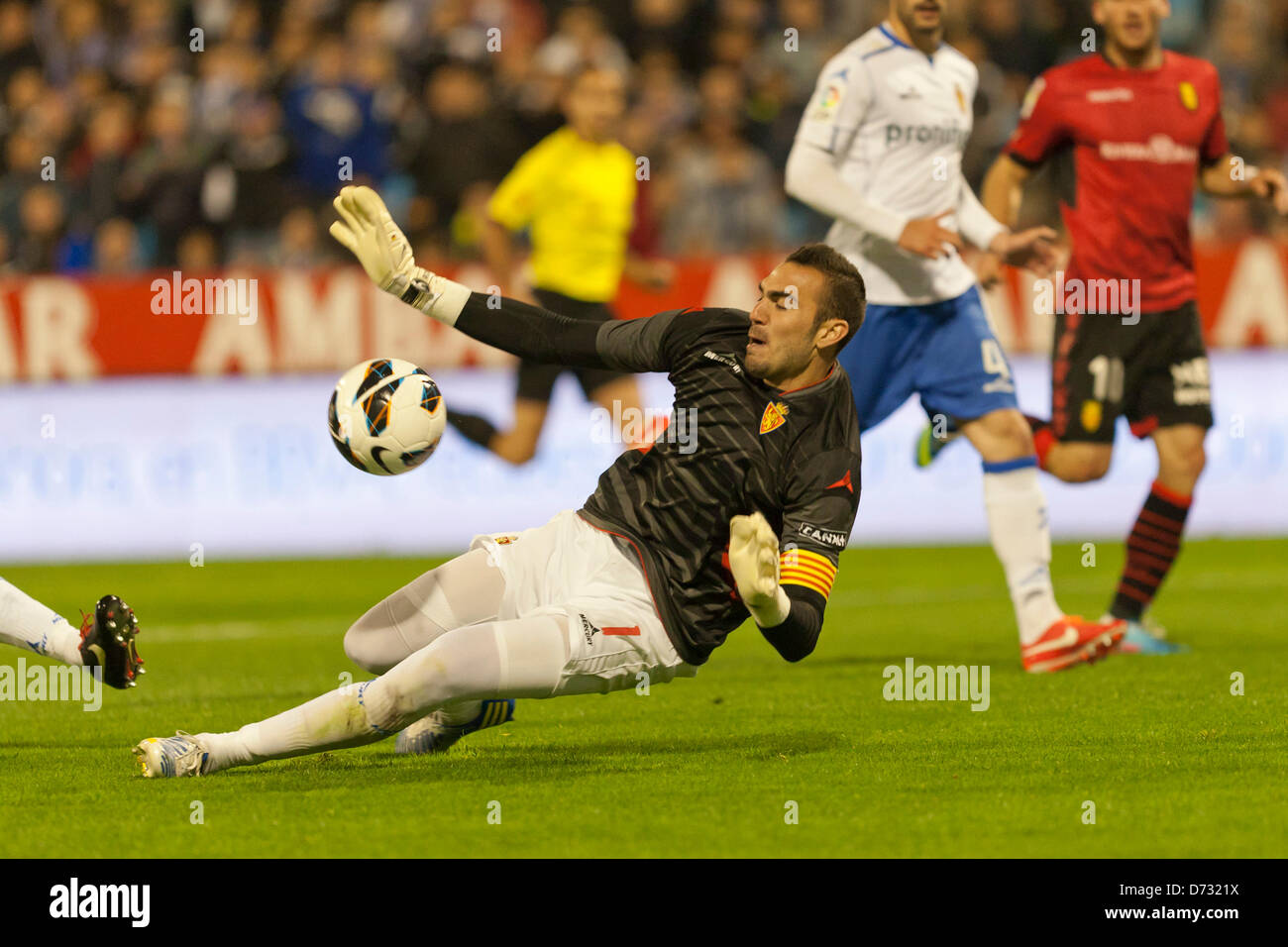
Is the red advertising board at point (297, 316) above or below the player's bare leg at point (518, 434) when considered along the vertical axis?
above

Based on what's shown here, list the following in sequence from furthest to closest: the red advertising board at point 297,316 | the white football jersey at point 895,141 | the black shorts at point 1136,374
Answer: the red advertising board at point 297,316, the black shorts at point 1136,374, the white football jersey at point 895,141

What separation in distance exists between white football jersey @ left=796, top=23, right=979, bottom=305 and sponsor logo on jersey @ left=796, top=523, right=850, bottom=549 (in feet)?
9.27

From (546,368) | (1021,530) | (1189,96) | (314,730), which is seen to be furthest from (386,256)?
(546,368)

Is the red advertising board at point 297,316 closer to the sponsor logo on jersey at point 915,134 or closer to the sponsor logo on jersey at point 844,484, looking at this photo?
the sponsor logo on jersey at point 915,134

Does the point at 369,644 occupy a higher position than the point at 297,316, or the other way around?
the point at 297,316

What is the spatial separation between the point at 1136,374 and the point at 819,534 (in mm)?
3721

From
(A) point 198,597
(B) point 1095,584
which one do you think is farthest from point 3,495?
(B) point 1095,584

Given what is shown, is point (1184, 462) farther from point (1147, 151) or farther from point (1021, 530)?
point (1147, 151)

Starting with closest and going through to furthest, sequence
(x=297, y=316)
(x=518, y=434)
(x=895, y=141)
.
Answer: (x=895, y=141)
(x=518, y=434)
(x=297, y=316)

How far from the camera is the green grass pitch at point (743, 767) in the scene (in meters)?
4.78

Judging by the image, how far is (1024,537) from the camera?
805cm

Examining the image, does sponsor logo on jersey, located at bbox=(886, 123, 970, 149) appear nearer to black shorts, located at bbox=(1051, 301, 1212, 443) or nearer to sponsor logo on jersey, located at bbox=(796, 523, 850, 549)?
black shorts, located at bbox=(1051, 301, 1212, 443)

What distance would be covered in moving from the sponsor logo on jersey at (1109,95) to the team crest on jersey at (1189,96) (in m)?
0.24

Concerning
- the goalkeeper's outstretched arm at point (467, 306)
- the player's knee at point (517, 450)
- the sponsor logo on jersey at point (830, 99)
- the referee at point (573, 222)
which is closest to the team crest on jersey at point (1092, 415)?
the sponsor logo on jersey at point (830, 99)
